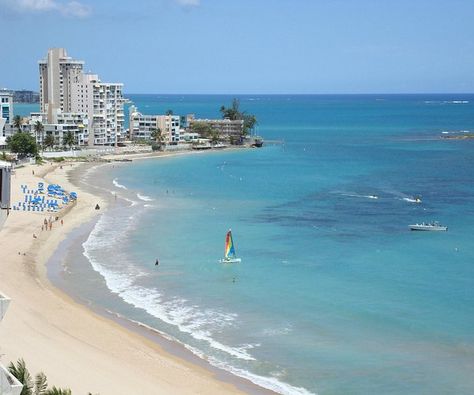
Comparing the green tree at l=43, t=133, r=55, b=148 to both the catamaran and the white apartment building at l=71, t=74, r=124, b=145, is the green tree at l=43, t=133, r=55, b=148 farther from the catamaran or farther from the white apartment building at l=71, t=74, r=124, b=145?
the catamaran

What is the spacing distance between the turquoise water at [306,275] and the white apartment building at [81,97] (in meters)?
36.9

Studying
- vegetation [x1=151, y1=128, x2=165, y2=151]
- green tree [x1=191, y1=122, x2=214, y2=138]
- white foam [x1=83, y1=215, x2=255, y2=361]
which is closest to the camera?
white foam [x1=83, y1=215, x2=255, y2=361]

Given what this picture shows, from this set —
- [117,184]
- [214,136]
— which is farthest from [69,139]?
[214,136]

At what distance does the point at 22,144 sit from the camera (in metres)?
90.2

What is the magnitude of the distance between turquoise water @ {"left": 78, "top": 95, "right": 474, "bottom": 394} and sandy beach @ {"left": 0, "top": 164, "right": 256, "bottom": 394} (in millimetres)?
1632

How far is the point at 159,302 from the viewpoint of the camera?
34.7m

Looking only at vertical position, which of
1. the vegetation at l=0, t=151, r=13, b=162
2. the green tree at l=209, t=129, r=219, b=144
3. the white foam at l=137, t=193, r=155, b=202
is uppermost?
the green tree at l=209, t=129, r=219, b=144

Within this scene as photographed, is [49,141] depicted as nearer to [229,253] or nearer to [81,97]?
[81,97]

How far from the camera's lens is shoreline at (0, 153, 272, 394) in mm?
25141

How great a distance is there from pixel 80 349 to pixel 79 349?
0.04 m

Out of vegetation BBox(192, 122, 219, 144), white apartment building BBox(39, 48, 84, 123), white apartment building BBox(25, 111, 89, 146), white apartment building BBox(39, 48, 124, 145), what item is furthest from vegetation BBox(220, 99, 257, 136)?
white apartment building BBox(25, 111, 89, 146)

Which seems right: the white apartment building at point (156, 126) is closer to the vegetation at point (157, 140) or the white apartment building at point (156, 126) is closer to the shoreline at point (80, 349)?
Answer: the vegetation at point (157, 140)

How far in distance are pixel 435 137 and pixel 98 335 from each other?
121 meters

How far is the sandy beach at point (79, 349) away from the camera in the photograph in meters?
25.1
